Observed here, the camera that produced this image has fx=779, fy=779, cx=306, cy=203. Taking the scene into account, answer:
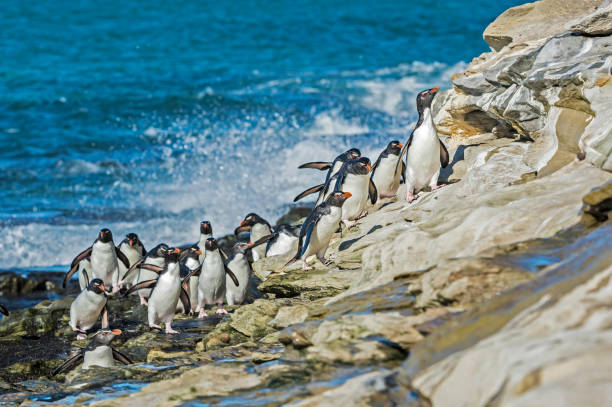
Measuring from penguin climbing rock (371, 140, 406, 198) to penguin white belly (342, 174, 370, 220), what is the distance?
585mm

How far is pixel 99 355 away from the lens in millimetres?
7555

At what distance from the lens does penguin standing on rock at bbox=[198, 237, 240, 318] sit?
9.63 meters

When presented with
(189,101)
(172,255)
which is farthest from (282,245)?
(189,101)

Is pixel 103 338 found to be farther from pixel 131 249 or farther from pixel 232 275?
pixel 131 249

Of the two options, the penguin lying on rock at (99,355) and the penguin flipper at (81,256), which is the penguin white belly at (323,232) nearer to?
the penguin lying on rock at (99,355)

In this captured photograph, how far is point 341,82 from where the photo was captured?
30.3 m

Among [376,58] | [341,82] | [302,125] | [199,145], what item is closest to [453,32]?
[376,58]

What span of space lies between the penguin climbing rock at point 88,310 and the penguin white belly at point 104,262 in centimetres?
206

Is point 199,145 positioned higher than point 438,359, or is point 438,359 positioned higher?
point 199,145

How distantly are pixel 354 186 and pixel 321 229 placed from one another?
3.62ft

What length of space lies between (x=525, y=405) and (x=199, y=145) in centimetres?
2286

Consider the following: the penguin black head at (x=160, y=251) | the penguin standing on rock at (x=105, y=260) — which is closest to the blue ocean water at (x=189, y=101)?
the penguin standing on rock at (x=105, y=260)

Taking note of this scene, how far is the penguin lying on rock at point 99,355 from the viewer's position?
7543mm

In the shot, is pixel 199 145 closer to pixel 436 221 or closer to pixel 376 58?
pixel 376 58
